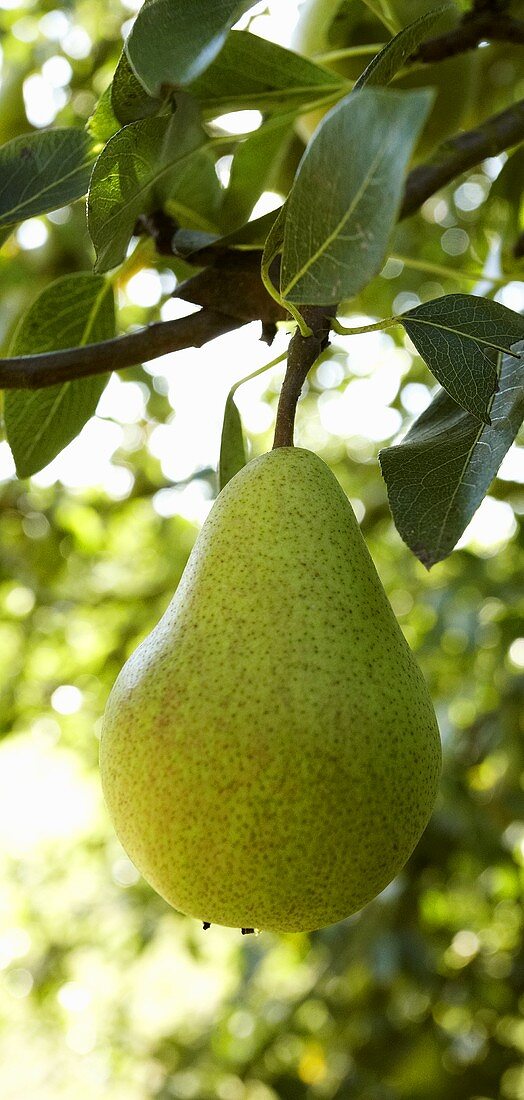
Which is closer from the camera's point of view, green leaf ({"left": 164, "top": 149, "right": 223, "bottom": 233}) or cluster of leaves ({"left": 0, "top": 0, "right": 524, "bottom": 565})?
cluster of leaves ({"left": 0, "top": 0, "right": 524, "bottom": 565})

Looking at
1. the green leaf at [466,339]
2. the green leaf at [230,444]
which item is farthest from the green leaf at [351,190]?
the green leaf at [230,444]

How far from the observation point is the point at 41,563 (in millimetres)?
1710

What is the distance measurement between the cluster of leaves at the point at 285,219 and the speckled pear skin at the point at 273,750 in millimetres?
72

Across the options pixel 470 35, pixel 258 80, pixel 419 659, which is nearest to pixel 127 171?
pixel 258 80

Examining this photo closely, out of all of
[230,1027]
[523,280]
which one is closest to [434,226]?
[523,280]

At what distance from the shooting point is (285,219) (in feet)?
1.39

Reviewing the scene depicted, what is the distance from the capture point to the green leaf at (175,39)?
425mm

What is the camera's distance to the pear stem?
529mm

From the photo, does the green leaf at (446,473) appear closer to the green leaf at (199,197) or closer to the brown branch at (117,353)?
the brown branch at (117,353)

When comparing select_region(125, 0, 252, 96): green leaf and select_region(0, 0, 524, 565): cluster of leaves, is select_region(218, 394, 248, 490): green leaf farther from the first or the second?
select_region(125, 0, 252, 96): green leaf

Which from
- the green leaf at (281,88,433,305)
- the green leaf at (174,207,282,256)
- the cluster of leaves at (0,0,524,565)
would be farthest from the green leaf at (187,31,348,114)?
the green leaf at (281,88,433,305)

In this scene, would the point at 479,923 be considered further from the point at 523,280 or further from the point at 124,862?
the point at 523,280

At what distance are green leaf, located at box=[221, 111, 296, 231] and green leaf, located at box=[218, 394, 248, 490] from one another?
0.71 ft

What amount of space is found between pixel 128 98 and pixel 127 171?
1.5 inches
